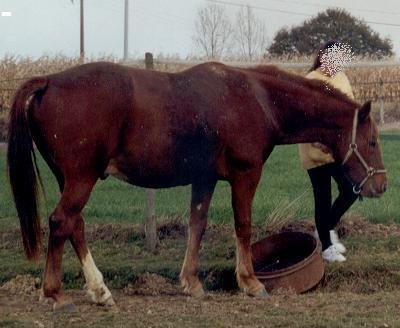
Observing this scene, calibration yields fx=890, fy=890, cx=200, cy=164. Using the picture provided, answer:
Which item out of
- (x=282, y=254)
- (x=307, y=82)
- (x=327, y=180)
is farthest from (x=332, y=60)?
(x=282, y=254)

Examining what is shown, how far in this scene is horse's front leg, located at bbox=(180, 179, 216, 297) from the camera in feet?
26.2

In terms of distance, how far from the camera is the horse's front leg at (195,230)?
800 centimetres

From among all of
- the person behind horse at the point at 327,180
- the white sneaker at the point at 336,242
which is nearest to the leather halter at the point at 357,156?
the person behind horse at the point at 327,180

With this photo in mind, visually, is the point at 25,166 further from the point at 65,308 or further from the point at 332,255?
the point at 332,255

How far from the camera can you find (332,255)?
8.96 metres

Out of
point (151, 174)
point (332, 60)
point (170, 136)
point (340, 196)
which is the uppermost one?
point (332, 60)

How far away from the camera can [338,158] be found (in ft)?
27.0

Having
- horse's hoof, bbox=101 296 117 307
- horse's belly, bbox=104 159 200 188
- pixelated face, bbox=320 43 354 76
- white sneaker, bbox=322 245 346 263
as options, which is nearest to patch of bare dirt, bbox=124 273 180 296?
horse's hoof, bbox=101 296 117 307

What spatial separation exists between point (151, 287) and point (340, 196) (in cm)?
216

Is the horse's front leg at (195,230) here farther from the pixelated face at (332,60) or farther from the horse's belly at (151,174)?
the pixelated face at (332,60)

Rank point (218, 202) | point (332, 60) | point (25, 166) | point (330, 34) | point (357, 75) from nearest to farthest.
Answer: point (25, 166) < point (332, 60) < point (218, 202) < point (357, 75) < point (330, 34)

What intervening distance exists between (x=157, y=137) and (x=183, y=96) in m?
0.45

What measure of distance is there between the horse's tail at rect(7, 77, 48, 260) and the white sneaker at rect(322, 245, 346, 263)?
312cm

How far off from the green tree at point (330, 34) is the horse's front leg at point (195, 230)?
1754 inches
